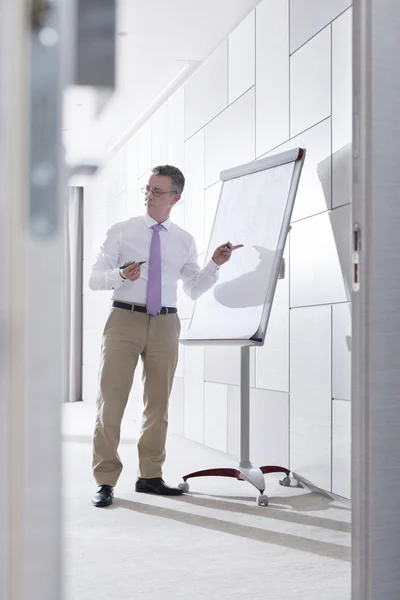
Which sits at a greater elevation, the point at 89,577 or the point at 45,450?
the point at 45,450

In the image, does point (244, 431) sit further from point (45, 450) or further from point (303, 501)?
point (45, 450)

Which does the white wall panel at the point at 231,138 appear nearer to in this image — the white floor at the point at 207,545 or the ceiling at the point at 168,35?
the ceiling at the point at 168,35

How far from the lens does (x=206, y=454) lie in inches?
184

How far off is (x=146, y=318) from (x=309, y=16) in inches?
64.3

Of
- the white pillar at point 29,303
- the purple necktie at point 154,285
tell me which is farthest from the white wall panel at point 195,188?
the white pillar at point 29,303

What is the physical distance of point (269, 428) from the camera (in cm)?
399

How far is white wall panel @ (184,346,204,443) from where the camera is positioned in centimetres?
505

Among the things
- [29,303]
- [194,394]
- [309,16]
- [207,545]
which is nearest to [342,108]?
[309,16]

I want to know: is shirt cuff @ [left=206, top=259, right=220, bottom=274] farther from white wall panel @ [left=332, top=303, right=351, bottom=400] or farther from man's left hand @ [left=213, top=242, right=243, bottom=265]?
white wall panel @ [left=332, top=303, right=351, bottom=400]

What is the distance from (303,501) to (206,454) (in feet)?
4.66

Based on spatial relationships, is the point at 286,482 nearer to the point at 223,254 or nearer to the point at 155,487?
the point at 155,487

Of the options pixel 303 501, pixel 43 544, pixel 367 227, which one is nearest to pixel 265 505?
pixel 303 501

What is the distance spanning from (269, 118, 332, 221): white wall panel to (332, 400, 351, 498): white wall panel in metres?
0.91

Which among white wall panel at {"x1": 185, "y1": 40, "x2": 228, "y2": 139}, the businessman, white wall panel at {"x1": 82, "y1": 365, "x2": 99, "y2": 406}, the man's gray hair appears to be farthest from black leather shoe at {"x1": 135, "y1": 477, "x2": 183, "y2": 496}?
white wall panel at {"x1": 82, "y1": 365, "x2": 99, "y2": 406}
